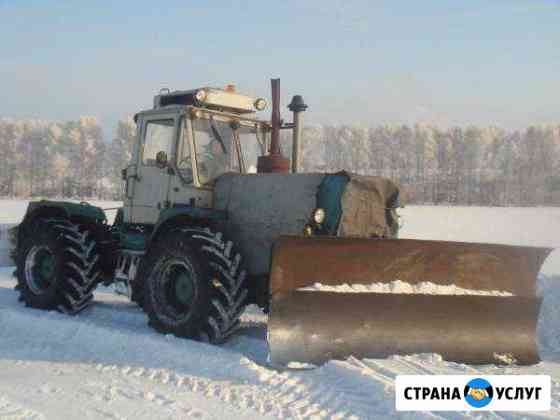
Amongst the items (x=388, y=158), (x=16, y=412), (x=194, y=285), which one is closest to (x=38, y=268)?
(x=194, y=285)

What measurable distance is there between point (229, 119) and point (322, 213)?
1998 millimetres

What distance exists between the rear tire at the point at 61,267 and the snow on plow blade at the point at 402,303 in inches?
123

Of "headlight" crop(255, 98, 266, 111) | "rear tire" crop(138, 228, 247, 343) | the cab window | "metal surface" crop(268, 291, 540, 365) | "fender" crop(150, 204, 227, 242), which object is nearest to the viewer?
"metal surface" crop(268, 291, 540, 365)

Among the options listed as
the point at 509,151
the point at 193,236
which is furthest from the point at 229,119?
the point at 509,151

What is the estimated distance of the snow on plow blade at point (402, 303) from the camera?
16.7 ft

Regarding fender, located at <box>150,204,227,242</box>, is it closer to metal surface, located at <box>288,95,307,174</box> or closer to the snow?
metal surface, located at <box>288,95,307,174</box>

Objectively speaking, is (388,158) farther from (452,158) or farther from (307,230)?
(307,230)

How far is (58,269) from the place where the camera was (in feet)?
23.8

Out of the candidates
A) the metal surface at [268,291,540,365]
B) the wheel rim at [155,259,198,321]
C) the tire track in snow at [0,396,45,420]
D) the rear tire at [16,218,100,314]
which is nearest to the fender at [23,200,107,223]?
the rear tire at [16,218,100,314]

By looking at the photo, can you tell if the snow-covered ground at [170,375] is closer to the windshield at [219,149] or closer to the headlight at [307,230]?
the headlight at [307,230]

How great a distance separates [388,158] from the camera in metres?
73.8

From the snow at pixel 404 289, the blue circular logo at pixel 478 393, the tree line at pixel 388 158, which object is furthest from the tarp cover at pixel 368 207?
the tree line at pixel 388 158

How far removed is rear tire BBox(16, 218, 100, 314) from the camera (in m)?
7.22

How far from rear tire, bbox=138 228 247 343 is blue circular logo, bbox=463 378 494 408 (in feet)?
6.95
